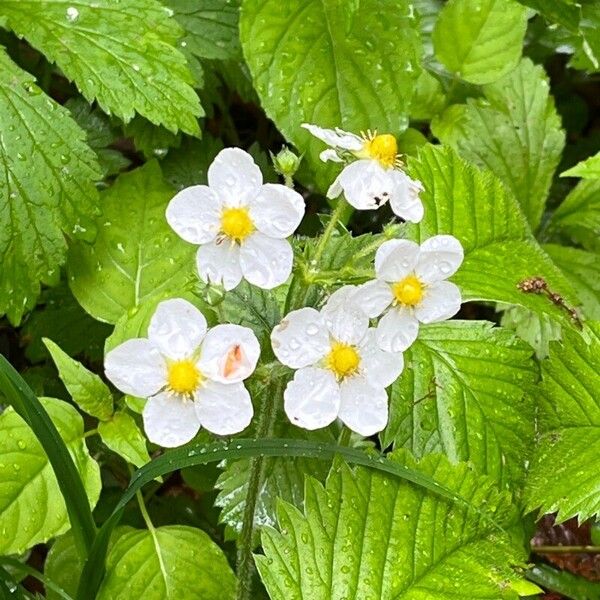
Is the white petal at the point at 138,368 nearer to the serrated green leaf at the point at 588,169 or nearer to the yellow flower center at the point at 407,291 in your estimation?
the yellow flower center at the point at 407,291

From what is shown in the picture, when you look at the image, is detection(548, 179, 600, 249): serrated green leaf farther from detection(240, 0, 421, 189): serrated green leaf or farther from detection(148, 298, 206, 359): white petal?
detection(148, 298, 206, 359): white petal

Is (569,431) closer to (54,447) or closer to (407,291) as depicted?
(407,291)

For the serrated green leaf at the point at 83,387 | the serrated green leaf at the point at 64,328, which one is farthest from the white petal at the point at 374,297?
the serrated green leaf at the point at 64,328

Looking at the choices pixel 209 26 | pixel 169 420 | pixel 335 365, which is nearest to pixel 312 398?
pixel 335 365

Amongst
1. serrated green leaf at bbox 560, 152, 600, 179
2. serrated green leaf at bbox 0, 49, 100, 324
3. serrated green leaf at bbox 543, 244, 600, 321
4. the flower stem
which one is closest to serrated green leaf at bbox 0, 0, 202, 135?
serrated green leaf at bbox 0, 49, 100, 324

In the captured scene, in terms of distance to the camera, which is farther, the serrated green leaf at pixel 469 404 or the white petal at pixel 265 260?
the serrated green leaf at pixel 469 404
